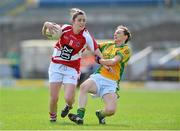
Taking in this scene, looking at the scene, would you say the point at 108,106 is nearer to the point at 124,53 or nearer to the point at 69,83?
the point at 69,83

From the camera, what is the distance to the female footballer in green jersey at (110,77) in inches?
503

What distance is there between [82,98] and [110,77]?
2.23ft

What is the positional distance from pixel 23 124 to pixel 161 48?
92.1 ft

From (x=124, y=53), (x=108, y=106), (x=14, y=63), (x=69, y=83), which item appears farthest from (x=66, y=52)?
(x=14, y=63)

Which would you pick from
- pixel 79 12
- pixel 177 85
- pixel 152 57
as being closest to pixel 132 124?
pixel 79 12

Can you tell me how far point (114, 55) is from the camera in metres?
12.9

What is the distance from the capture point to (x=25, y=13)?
49500 millimetres

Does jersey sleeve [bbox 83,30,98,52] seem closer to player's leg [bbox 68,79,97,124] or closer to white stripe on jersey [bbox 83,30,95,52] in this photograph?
white stripe on jersey [bbox 83,30,95,52]

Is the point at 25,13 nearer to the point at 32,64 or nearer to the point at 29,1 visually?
the point at 29,1

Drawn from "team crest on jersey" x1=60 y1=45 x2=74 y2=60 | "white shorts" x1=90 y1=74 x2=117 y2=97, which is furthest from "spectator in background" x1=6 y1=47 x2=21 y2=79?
"white shorts" x1=90 y1=74 x2=117 y2=97

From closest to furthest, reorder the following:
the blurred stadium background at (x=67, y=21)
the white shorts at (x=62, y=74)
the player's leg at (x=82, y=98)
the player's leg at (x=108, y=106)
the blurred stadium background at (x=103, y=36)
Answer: the player's leg at (x=82, y=98)
the player's leg at (x=108, y=106)
the white shorts at (x=62, y=74)
the blurred stadium background at (x=103, y=36)
the blurred stadium background at (x=67, y=21)

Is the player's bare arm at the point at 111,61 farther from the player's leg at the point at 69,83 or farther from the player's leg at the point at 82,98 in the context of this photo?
the player's leg at the point at 69,83

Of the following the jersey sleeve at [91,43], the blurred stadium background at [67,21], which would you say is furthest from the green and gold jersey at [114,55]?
the blurred stadium background at [67,21]

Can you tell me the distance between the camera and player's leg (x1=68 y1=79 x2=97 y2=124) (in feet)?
41.0
